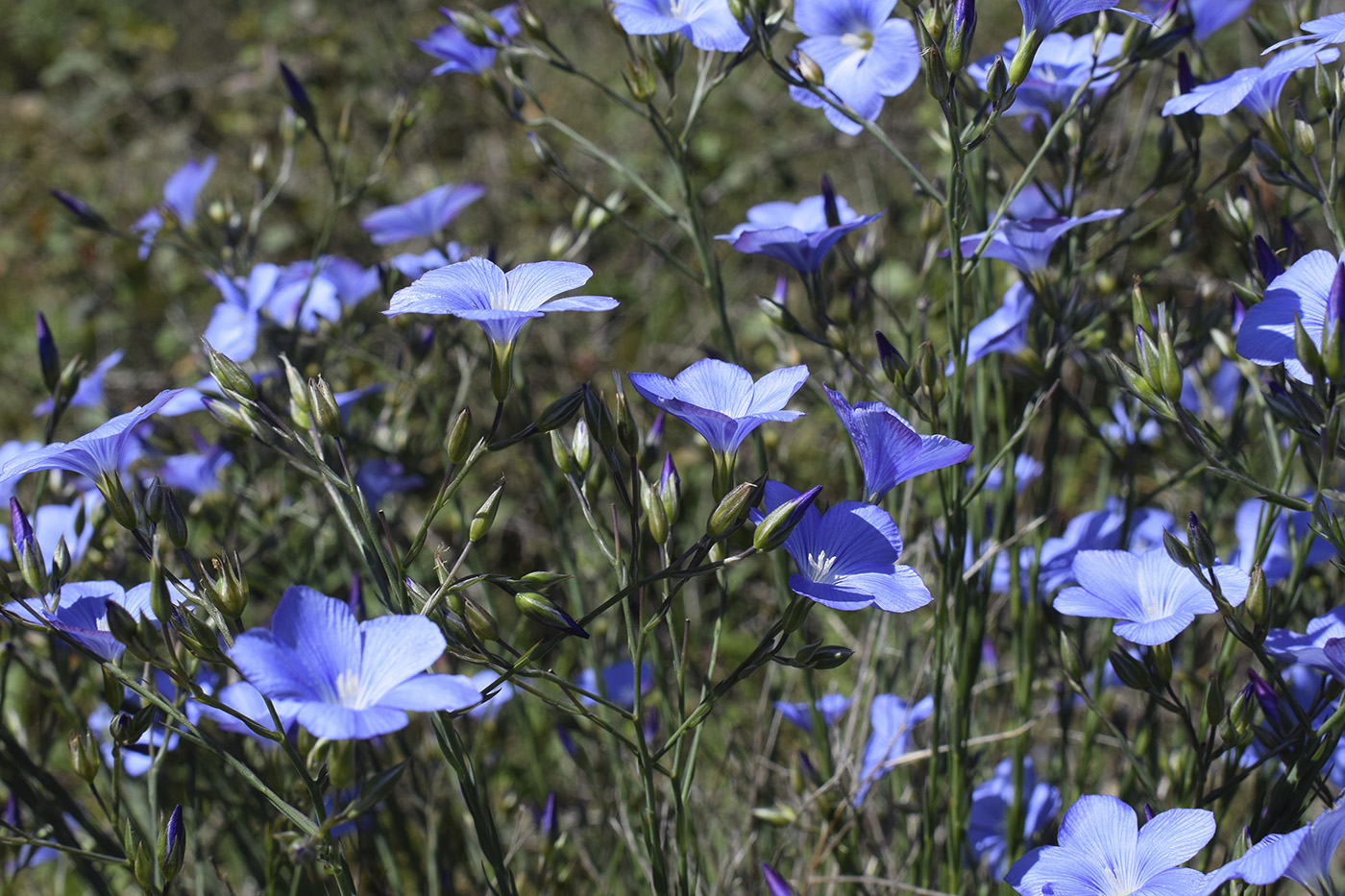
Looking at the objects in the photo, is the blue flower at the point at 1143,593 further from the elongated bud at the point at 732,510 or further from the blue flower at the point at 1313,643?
the elongated bud at the point at 732,510

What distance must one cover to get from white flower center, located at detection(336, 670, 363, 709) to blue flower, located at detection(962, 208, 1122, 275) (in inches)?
32.7

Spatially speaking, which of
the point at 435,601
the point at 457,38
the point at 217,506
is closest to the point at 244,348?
the point at 217,506

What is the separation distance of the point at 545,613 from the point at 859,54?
90 cm

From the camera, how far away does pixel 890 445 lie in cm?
96

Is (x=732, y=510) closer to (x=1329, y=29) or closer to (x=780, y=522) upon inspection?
(x=780, y=522)

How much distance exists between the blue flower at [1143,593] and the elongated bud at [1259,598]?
0.03m

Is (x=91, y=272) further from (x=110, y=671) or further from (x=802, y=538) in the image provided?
(x=802, y=538)

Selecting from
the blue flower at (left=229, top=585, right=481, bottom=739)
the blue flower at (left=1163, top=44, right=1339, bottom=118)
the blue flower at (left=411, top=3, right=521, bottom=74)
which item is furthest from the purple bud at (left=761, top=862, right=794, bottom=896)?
the blue flower at (left=411, top=3, right=521, bottom=74)

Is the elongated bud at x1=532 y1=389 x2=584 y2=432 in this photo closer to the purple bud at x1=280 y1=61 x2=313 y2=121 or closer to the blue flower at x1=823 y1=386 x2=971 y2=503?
the blue flower at x1=823 y1=386 x2=971 y2=503

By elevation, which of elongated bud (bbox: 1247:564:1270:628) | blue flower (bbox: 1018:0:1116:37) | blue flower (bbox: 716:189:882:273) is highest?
blue flower (bbox: 1018:0:1116:37)

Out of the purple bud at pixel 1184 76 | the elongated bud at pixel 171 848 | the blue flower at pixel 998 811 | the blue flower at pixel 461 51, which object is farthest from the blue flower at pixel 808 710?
the blue flower at pixel 461 51

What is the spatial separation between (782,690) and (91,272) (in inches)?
147

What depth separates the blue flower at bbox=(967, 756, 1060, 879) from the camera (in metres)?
1.52

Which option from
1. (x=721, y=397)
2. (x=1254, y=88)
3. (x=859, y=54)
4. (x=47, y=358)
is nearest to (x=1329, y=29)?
(x=1254, y=88)
